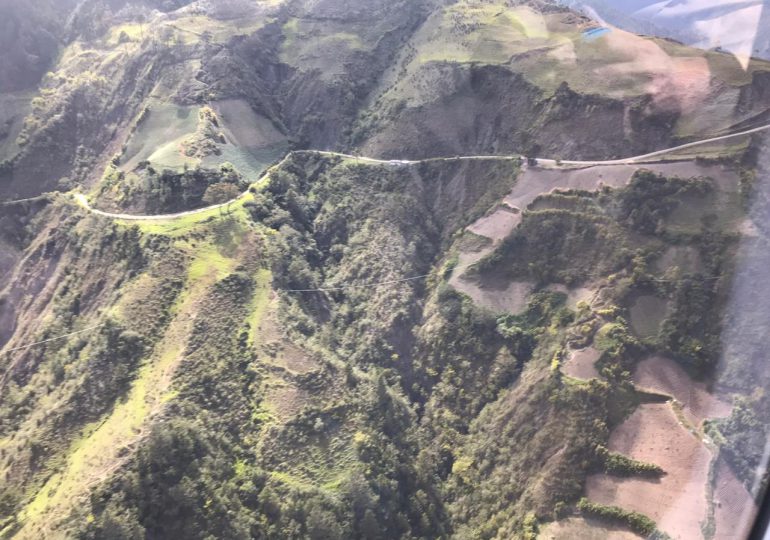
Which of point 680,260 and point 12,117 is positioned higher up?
point 12,117

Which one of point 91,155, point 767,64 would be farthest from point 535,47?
point 91,155

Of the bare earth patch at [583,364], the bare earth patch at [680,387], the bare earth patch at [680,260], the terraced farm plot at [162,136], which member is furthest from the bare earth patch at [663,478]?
the terraced farm plot at [162,136]

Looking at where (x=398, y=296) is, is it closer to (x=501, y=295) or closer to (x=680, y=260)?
(x=501, y=295)

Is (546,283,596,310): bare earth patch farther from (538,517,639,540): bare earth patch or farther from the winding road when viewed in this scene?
(538,517,639,540): bare earth patch

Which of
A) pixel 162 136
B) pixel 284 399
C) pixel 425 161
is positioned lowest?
pixel 284 399

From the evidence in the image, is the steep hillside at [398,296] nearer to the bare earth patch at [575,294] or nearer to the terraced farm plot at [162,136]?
the bare earth patch at [575,294]

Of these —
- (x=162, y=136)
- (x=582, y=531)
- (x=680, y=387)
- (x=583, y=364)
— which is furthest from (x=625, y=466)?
(x=162, y=136)
